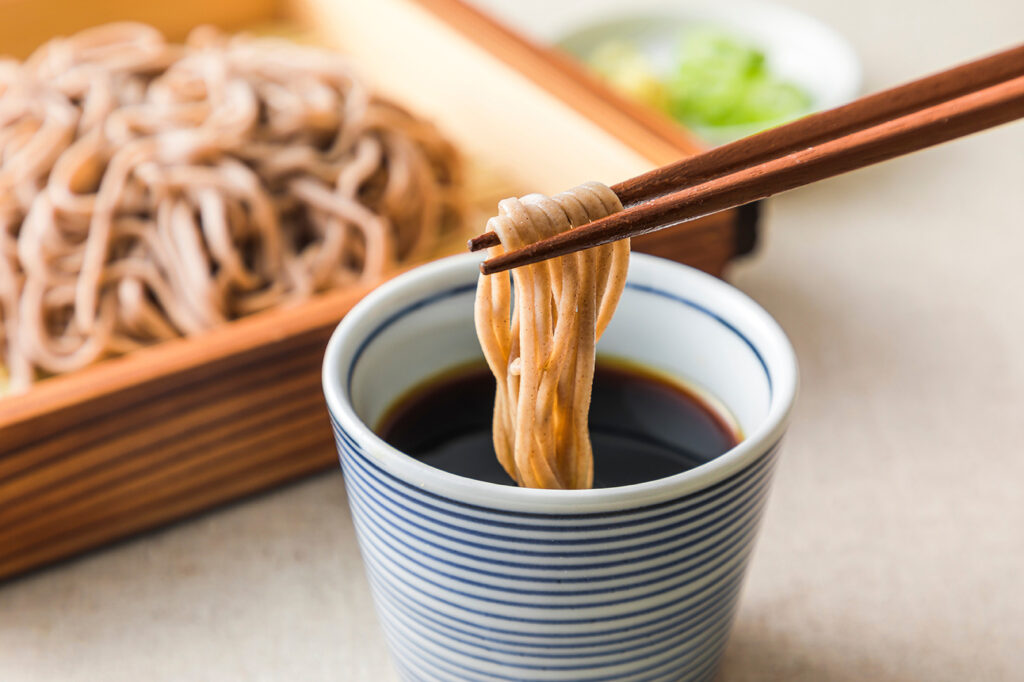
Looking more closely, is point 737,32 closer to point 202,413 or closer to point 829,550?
point 829,550

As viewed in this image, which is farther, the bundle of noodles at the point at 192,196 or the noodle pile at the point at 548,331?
the bundle of noodles at the point at 192,196

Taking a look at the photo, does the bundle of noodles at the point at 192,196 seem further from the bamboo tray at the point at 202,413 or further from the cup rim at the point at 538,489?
the cup rim at the point at 538,489

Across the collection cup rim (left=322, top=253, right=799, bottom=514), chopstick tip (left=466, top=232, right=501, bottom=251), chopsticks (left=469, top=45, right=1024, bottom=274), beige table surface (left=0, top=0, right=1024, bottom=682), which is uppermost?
chopsticks (left=469, top=45, right=1024, bottom=274)

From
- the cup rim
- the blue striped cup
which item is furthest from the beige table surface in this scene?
the cup rim

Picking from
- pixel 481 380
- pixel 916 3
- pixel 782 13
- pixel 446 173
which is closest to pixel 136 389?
pixel 481 380

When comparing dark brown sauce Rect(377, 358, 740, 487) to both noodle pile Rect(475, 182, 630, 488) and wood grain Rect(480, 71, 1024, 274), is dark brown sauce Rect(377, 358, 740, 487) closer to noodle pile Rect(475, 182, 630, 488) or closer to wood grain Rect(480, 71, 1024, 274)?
noodle pile Rect(475, 182, 630, 488)

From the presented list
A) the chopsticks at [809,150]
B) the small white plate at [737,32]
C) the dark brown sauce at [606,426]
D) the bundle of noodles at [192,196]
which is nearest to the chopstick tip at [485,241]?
the chopsticks at [809,150]
